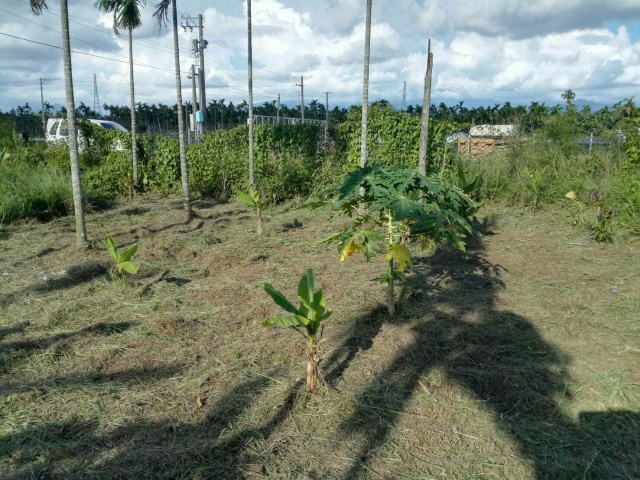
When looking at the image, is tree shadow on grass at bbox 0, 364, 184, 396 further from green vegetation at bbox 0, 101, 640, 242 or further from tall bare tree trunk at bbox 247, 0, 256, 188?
tall bare tree trunk at bbox 247, 0, 256, 188

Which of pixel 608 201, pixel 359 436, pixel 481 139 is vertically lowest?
pixel 359 436

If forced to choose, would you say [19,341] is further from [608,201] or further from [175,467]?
[608,201]

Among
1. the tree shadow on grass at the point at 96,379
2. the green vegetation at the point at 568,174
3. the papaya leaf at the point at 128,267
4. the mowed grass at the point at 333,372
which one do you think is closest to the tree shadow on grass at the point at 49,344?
the mowed grass at the point at 333,372

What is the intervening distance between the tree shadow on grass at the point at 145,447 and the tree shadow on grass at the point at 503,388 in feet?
2.11

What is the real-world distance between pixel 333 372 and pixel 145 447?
1366mm

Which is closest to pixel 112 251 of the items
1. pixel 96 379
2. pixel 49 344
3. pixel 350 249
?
pixel 49 344

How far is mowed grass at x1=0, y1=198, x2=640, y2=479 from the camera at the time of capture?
264cm

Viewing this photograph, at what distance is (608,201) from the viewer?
23.1 feet

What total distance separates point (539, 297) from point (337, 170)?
6.91 meters

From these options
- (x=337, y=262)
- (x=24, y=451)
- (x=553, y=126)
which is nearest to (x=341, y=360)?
(x=24, y=451)

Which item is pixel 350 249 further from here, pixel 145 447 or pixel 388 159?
pixel 388 159

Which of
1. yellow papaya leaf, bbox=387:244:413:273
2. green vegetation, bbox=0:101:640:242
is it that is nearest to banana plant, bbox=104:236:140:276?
yellow papaya leaf, bbox=387:244:413:273

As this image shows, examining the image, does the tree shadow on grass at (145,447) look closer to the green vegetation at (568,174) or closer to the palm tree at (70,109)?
the palm tree at (70,109)

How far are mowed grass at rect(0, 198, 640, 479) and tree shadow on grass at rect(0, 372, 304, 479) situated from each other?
11 mm
